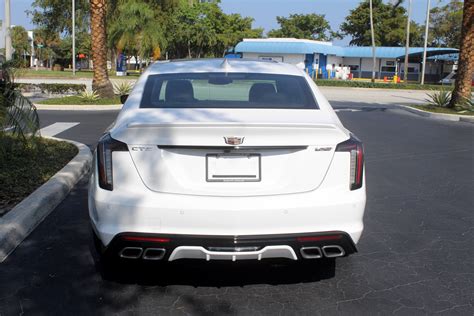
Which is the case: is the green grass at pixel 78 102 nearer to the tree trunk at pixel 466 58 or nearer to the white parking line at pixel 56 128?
the white parking line at pixel 56 128

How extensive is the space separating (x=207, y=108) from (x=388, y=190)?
387 cm

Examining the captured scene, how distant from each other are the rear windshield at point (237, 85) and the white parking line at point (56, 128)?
25.1ft

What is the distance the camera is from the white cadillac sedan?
132 inches

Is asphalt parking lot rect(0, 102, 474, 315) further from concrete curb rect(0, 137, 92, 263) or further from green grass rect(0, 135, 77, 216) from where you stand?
green grass rect(0, 135, 77, 216)

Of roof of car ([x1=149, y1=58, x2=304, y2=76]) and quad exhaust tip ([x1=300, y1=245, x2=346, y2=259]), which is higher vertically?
roof of car ([x1=149, y1=58, x2=304, y2=76])

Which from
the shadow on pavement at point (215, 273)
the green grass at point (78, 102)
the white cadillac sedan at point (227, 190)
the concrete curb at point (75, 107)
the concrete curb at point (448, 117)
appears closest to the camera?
the white cadillac sedan at point (227, 190)

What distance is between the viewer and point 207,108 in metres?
4.01

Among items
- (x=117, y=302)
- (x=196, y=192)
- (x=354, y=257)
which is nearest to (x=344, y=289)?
(x=354, y=257)

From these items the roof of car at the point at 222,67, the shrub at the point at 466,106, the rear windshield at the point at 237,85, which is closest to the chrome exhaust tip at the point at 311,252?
the rear windshield at the point at 237,85

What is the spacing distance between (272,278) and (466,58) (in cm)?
1713

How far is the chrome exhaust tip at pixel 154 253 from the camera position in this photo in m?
3.40

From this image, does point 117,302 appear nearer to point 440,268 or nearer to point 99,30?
point 440,268

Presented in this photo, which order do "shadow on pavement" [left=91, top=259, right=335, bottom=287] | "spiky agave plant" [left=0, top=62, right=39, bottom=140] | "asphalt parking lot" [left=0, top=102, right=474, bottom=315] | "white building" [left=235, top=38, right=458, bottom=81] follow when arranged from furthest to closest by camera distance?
"white building" [left=235, top=38, right=458, bottom=81] < "spiky agave plant" [left=0, top=62, right=39, bottom=140] < "shadow on pavement" [left=91, top=259, right=335, bottom=287] < "asphalt parking lot" [left=0, top=102, right=474, bottom=315]

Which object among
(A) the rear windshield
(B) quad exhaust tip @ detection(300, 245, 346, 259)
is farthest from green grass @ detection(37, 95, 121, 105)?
(B) quad exhaust tip @ detection(300, 245, 346, 259)
